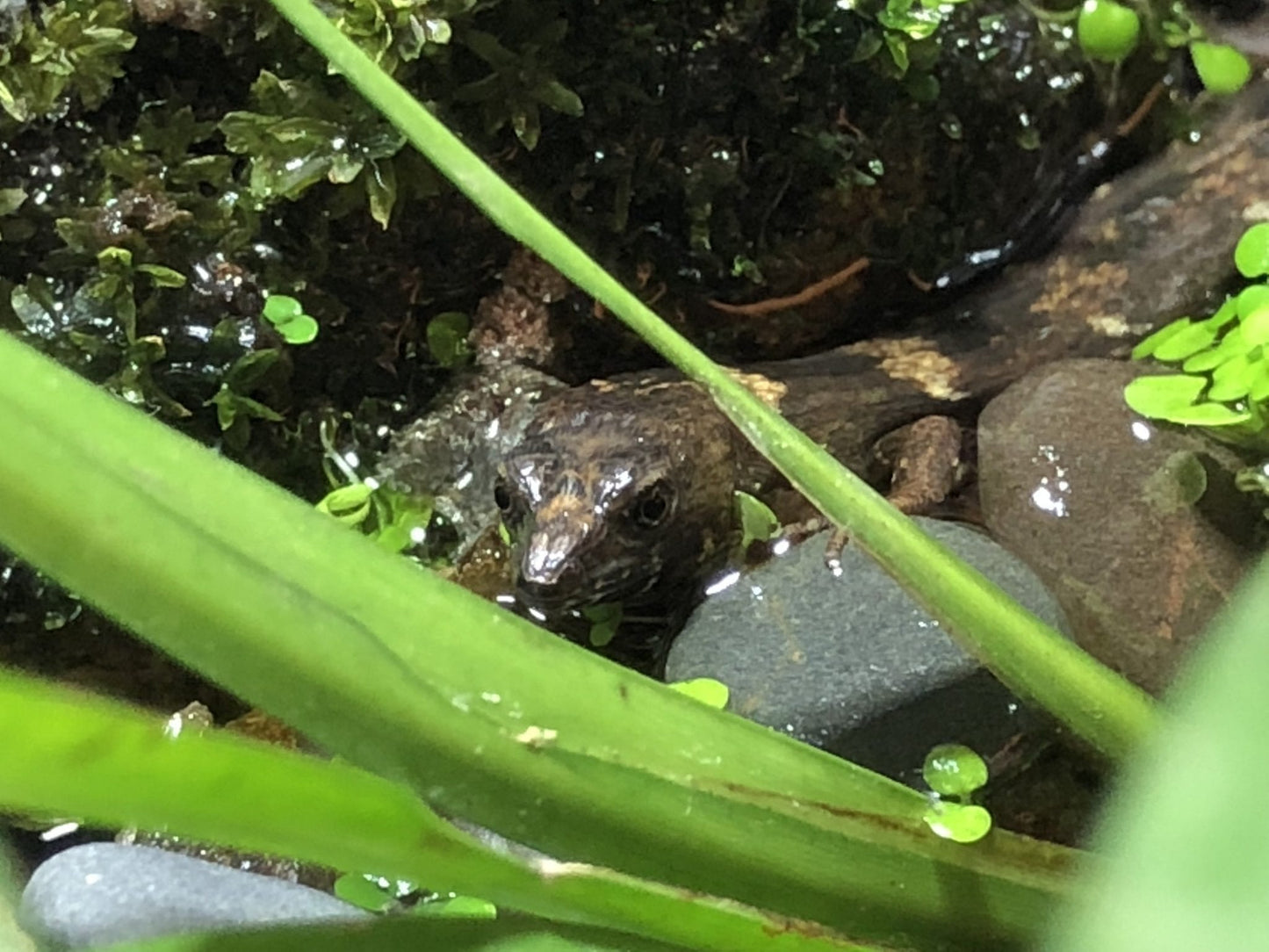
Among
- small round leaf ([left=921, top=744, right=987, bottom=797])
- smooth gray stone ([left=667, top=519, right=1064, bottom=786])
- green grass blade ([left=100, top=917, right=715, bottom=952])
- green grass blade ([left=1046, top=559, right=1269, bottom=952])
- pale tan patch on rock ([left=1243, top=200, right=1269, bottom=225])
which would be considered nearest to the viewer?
green grass blade ([left=1046, top=559, right=1269, bottom=952])

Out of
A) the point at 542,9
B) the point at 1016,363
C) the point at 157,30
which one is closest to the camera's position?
the point at 157,30

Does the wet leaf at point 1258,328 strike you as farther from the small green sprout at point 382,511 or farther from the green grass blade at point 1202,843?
the green grass blade at point 1202,843

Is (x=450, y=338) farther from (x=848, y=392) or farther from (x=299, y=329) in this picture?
(x=848, y=392)

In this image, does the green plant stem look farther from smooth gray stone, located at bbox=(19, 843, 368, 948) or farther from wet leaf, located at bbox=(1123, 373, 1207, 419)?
wet leaf, located at bbox=(1123, 373, 1207, 419)

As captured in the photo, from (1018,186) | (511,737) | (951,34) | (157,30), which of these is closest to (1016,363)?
(1018,186)

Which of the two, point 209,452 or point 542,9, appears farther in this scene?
point 542,9

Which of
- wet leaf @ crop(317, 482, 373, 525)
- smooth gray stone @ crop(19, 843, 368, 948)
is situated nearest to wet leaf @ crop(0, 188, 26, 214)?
wet leaf @ crop(317, 482, 373, 525)

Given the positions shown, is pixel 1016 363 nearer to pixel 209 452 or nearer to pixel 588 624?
pixel 588 624
